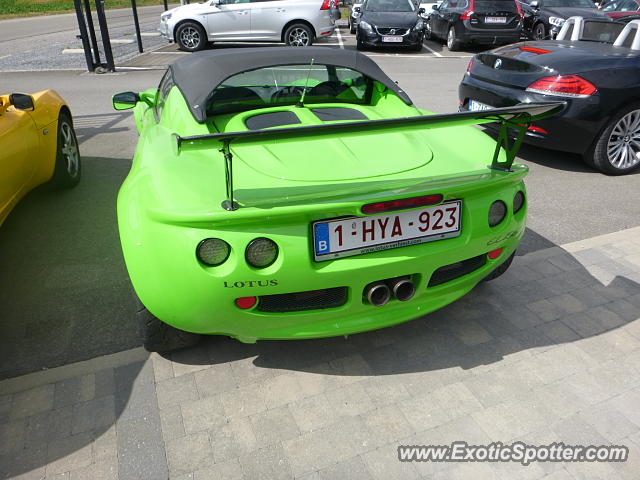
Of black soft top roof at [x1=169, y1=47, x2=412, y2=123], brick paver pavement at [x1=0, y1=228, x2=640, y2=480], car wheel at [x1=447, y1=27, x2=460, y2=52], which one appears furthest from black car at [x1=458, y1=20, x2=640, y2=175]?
car wheel at [x1=447, y1=27, x2=460, y2=52]

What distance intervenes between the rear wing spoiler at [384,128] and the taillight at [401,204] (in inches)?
11.2

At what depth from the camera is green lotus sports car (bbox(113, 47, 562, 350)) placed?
6.24 feet

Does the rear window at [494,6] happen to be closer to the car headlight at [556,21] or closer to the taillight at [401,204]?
the car headlight at [556,21]

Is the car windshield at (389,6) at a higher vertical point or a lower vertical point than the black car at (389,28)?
higher

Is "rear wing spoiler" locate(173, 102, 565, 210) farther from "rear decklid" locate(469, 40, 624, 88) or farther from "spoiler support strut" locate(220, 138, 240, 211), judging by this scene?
"rear decklid" locate(469, 40, 624, 88)

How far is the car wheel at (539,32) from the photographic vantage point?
13492mm

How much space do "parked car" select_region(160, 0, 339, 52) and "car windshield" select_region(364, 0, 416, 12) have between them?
1166mm

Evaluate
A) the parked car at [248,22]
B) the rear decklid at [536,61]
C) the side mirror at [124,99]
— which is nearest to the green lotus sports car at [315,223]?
the side mirror at [124,99]

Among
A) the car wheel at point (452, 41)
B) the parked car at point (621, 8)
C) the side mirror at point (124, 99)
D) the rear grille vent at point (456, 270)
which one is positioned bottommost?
the car wheel at point (452, 41)

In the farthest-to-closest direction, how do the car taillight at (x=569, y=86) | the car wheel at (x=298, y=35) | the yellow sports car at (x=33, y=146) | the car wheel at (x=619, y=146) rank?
the car wheel at (x=298, y=35), the car wheel at (x=619, y=146), the car taillight at (x=569, y=86), the yellow sports car at (x=33, y=146)

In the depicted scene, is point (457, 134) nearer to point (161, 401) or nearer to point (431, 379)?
point (431, 379)

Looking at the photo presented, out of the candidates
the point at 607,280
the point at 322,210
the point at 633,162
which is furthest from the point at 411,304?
the point at 633,162

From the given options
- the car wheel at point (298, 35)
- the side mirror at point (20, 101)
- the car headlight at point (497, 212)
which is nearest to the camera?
the car headlight at point (497, 212)

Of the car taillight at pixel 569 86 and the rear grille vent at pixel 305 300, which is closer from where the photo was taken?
the rear grille vent at pixel 305 300
